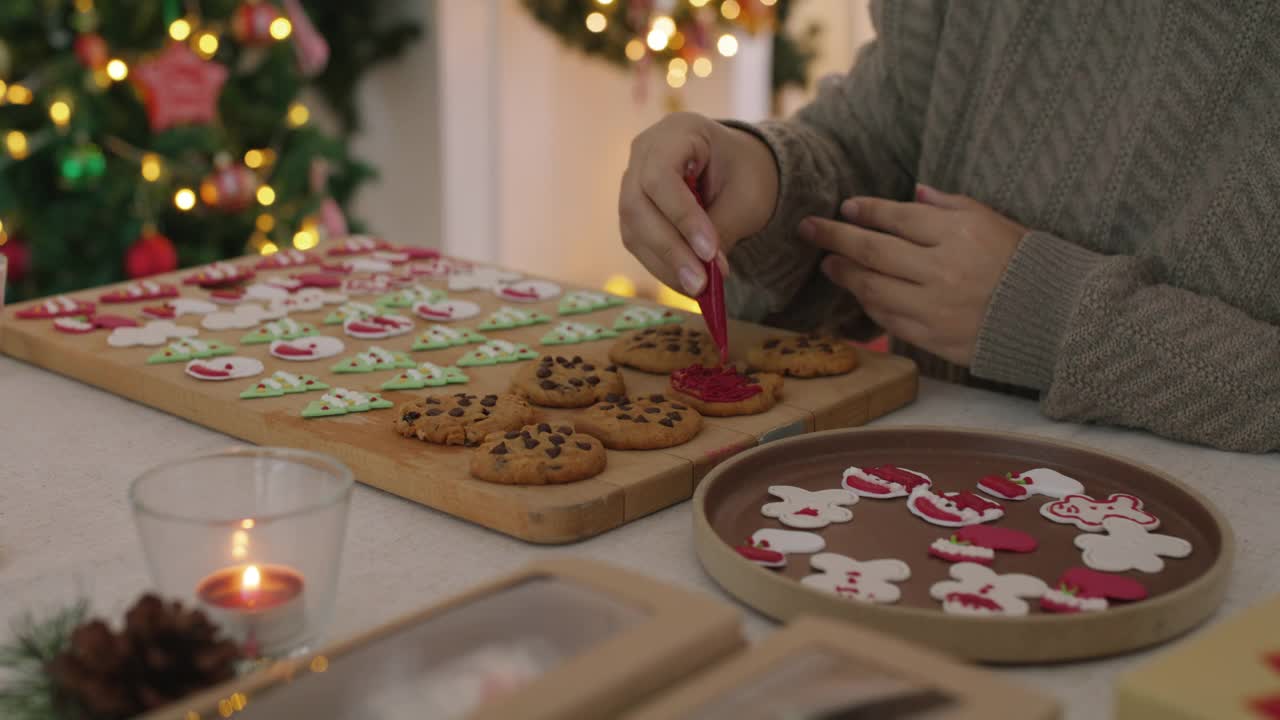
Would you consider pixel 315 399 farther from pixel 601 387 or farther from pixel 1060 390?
pixel 1060 390

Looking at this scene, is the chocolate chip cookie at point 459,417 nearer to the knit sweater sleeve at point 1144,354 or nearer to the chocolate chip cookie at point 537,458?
the chocolate chip cookie at point 537,458

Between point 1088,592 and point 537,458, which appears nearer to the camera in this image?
point 1088,592

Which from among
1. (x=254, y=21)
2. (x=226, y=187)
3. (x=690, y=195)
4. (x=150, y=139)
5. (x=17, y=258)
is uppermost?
(x=254, y=21)

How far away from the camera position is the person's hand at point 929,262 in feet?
3.86

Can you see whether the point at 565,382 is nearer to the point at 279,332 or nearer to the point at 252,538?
the point at 279,332

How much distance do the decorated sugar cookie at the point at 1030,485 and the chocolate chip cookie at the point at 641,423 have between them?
0.79 feet

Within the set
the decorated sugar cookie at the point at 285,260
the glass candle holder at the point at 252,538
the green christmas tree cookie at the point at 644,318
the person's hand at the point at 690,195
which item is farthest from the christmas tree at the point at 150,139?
the glass candle holder at the point at 252,538

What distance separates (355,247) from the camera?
1.62 metres

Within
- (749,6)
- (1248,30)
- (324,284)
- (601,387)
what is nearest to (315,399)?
(601,387)

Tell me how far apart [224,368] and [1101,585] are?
0.79 m

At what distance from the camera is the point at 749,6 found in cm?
378

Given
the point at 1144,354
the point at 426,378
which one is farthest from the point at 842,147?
the point at 426,378

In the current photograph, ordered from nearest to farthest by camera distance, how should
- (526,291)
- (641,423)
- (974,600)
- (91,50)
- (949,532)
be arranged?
(974,600)
(949,532)
(641,423)
(526,291)
(91,50)

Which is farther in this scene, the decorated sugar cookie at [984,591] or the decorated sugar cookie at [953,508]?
the decorated sugar cookie at [953,508]
